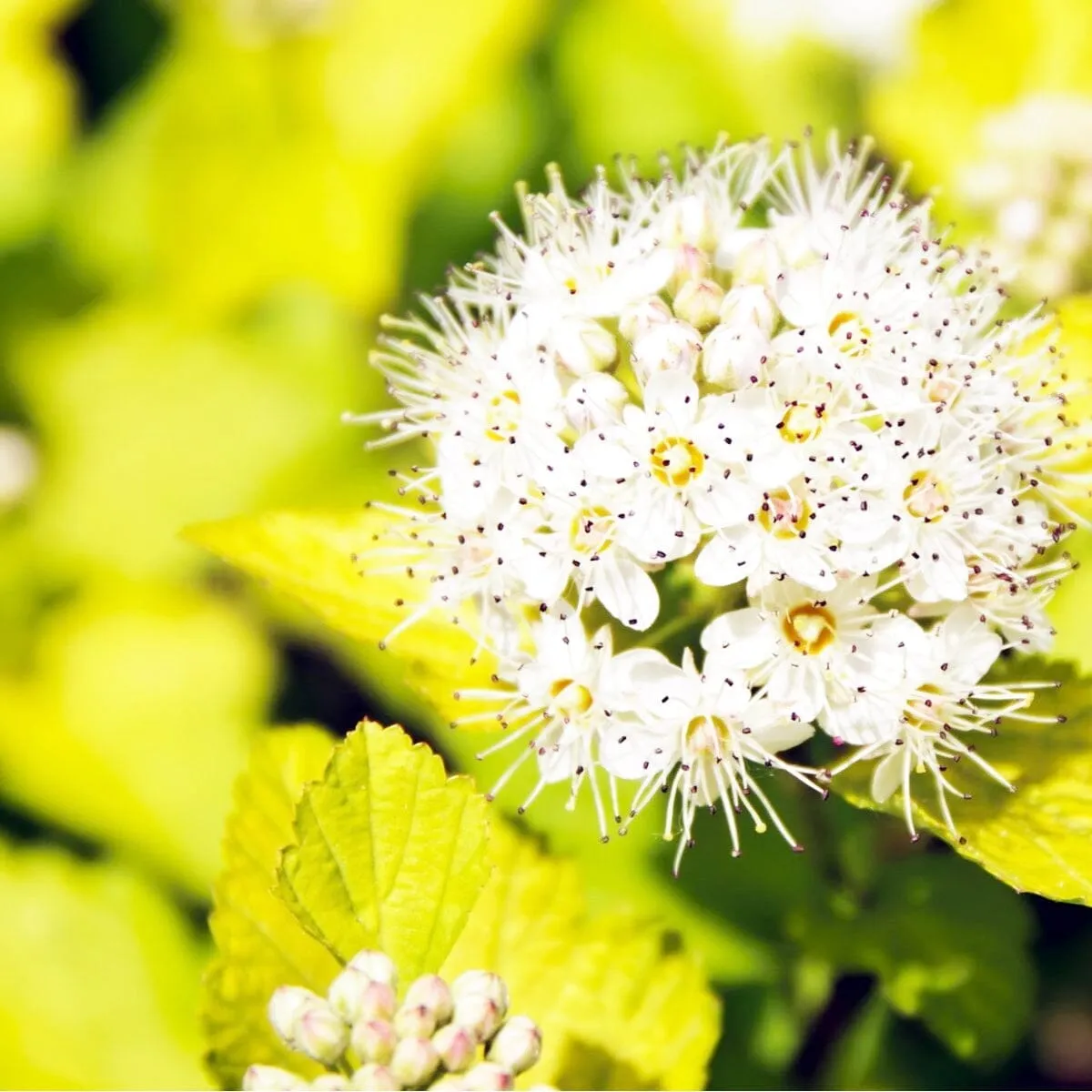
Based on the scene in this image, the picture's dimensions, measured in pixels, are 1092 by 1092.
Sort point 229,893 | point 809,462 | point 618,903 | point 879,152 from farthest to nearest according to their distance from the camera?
point 879,152 → point 618,903 → point 229,893 → point 809,462

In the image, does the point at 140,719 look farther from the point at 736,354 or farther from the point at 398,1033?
the point at 736,354

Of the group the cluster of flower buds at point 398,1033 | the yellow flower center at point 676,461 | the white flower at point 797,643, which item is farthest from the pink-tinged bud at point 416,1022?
the yellow flower center at point 676,461

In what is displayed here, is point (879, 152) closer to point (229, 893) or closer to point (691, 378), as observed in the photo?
point (691, 378)

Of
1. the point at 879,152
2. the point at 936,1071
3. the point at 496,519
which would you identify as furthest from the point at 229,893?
the point at 879,152

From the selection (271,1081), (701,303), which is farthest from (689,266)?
(271,1081)

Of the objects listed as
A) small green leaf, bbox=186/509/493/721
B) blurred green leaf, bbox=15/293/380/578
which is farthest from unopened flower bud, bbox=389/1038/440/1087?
blurred green leaf, bbox=15/293/380/578

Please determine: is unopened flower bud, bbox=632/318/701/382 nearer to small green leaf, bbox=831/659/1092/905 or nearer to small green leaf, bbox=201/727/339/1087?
small green leaf, bbox=831/659/1092/905
